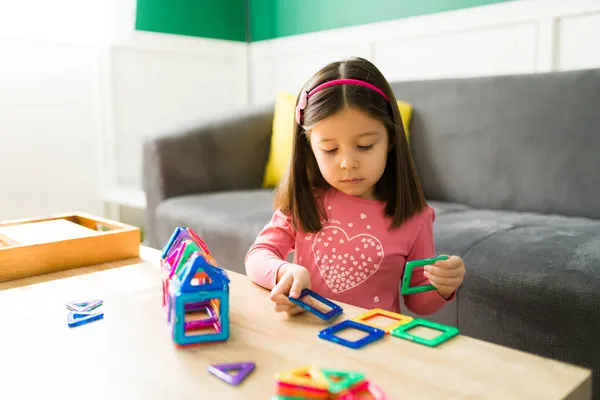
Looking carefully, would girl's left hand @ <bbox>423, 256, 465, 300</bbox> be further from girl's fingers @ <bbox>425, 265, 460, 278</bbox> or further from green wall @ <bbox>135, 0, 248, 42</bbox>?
green wall @ <bbox>135, 0, 248, 42</bbox>

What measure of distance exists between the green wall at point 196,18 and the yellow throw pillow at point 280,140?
36.8 inches

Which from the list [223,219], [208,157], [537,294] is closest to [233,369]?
[537,294]

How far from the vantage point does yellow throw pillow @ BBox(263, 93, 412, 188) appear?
1.95 metres

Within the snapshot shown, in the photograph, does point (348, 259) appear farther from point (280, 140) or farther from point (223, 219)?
point (280, 140)

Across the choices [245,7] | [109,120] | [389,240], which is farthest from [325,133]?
[245,7]

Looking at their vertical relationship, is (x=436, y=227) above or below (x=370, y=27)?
below

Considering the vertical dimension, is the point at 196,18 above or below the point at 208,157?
above

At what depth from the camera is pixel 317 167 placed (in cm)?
102

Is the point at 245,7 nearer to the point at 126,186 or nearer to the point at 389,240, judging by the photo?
the point at 126,186

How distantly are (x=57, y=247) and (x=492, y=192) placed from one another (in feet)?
3.84

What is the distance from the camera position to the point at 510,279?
1.03 meters

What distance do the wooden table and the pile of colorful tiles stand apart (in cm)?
3

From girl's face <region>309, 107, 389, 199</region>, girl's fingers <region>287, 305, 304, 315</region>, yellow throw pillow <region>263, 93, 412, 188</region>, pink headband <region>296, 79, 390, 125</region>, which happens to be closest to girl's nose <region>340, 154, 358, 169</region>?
girl's face <region>309, 107, 389, 199</region>

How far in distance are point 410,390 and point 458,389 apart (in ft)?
0.14
